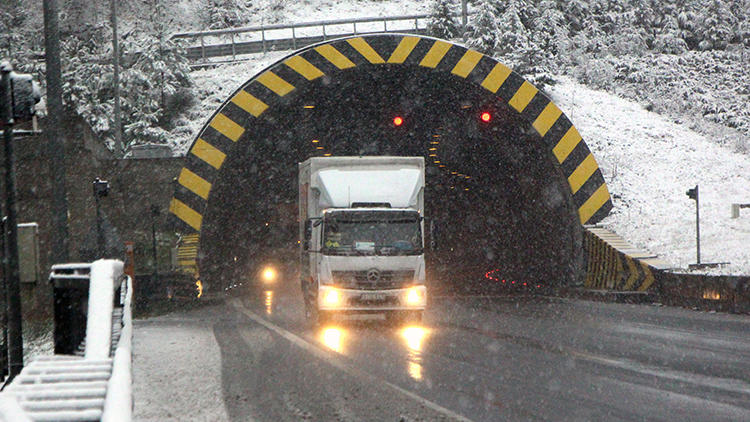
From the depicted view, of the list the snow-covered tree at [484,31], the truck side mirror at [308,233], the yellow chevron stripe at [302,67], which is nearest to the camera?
the truck side mirror at [308,233]

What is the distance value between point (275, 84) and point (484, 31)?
1481 inches

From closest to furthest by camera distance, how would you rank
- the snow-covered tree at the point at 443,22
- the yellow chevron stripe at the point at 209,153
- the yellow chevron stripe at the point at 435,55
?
the yellow chevron stripe at the point at 435,55, the yellow chevron stripe at the point at 209,153, the snow-covered tree at the point at 443,22

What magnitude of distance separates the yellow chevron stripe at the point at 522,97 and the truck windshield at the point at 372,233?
777cm

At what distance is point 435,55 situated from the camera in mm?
25156

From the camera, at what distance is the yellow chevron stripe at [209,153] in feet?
82.9

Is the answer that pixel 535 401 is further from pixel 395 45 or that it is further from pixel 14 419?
pixel 395 45

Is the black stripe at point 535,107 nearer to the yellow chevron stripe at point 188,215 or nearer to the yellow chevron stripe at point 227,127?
the yellow chevron stripe at point 227,127

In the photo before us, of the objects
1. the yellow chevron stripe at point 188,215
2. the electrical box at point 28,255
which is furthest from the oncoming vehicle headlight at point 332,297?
the yellow chevron stripe at point 188,215

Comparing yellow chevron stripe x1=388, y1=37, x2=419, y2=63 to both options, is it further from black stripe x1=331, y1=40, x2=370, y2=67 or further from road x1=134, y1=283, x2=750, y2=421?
road x1=134, y1=283, x2=750, y2=421

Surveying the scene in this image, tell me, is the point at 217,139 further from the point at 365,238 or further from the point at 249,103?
the point at 365,238

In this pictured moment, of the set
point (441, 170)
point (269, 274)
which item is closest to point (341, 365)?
point (441, 170)

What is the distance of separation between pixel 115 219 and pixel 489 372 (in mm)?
24901

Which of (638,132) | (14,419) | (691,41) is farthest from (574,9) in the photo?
(14,419)

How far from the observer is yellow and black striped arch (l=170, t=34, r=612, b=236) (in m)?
25.0
